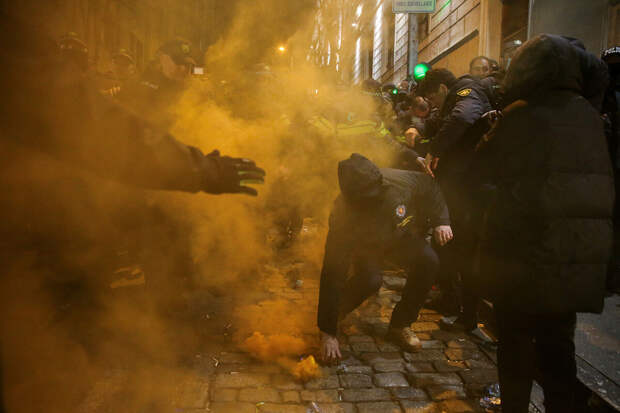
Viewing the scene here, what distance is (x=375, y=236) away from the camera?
12.1 feet

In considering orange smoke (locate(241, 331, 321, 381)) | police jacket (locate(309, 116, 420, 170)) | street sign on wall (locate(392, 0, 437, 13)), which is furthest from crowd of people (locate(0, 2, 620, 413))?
street sign on wall (locate(392, 0, 437, 13))

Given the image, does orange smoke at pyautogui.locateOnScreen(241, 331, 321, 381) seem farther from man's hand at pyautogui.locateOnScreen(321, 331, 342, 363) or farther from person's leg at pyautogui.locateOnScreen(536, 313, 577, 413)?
person's leg at pyautogui.locateOnScreen(536, 313, 577, 413)

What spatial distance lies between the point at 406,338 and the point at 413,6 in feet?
27.7

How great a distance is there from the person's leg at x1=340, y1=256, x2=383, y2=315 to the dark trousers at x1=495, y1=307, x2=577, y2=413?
5.14 feet

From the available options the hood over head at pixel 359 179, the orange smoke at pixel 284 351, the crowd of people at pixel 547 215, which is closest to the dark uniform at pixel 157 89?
the hood over head at pixel 359 179

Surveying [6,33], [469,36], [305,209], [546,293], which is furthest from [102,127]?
[469,36]

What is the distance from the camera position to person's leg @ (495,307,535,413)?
7.41 ft

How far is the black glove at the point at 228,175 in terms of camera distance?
1738 mm

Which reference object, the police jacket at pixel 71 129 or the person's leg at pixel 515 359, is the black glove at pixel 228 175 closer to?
the police jacket at pixel 71 129

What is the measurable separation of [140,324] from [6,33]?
288 centimetres

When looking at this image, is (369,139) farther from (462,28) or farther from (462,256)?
(462,28)

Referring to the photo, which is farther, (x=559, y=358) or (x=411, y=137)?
(x=411, y=137)

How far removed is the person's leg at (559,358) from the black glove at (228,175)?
5.59ft

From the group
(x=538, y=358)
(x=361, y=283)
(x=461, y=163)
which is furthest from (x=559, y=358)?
(x=461, y=163)
